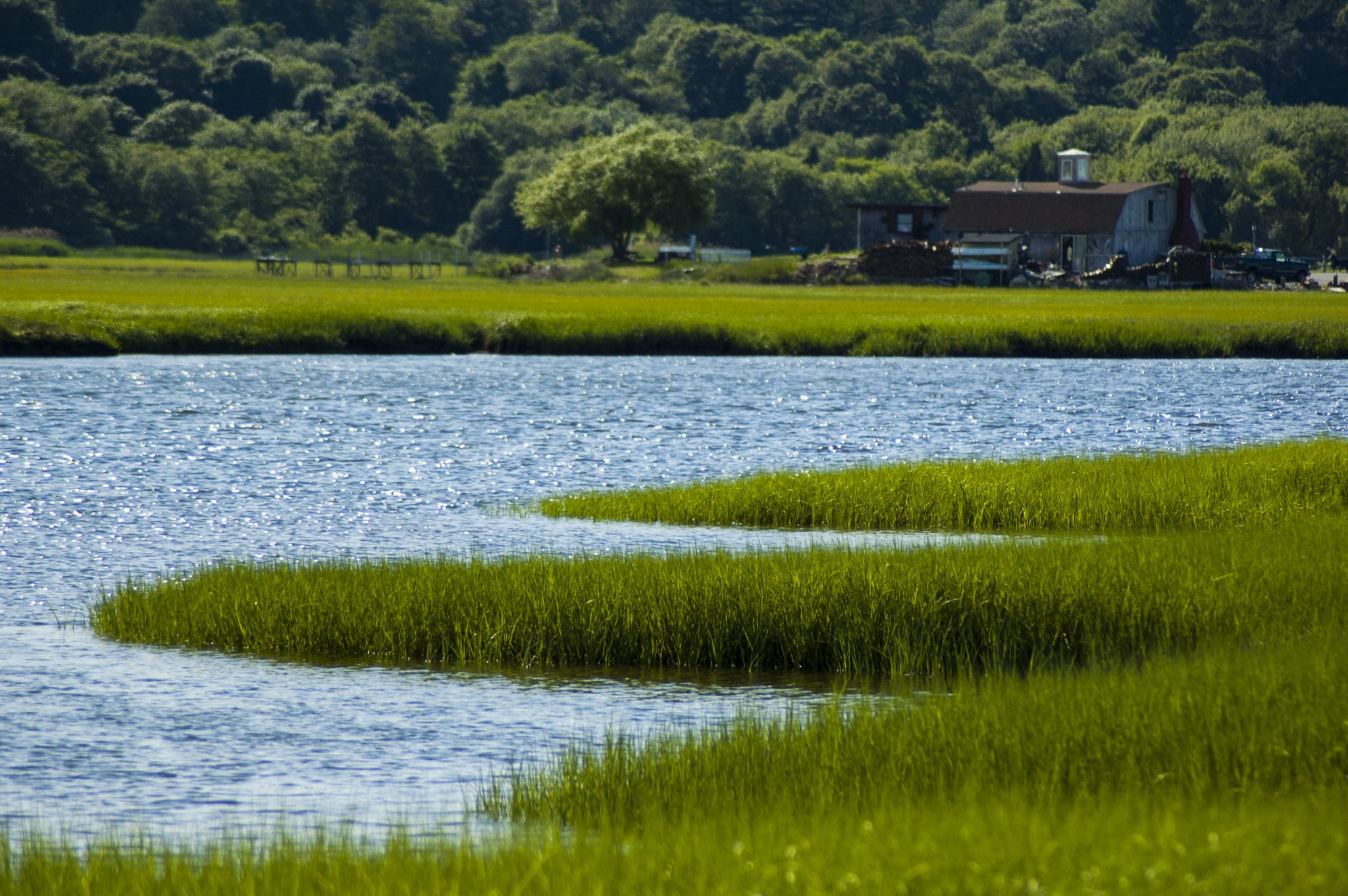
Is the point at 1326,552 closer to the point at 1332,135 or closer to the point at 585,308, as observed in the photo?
the point at 585,308

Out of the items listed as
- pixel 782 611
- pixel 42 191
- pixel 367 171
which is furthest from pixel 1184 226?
pixel 782 611

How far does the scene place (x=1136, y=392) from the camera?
54.8m

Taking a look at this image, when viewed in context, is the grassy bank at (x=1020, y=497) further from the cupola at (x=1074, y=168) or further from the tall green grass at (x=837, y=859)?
the cupola at (x=1074, y=168)

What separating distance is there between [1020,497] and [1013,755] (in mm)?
15607

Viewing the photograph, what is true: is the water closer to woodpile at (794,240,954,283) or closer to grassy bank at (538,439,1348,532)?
grassy bank at (538,439,1348,532)

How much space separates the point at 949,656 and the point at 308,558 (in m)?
9.79

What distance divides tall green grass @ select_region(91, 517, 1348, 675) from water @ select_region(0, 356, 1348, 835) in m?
0.65

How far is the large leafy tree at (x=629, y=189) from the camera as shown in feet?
417

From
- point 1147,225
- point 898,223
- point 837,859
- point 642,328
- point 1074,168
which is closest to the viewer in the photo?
point 837,859

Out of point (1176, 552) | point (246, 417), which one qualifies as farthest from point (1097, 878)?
point (246, 417)

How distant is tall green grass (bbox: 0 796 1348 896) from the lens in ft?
28.6

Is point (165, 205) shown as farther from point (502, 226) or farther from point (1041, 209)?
point (1041, 209)

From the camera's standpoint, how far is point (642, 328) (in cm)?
6938

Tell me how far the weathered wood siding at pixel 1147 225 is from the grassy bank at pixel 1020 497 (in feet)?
280
